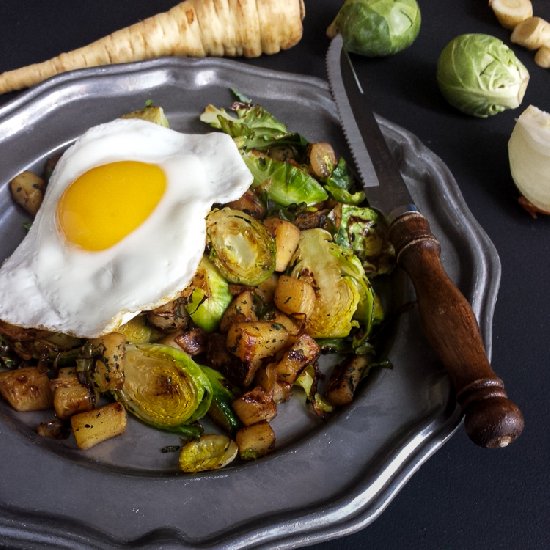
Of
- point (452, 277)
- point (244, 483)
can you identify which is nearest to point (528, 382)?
point (452, 277)

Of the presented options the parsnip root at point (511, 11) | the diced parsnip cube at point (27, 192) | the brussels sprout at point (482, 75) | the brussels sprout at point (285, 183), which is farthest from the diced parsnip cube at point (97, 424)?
the parsnip root at point (511, 11)

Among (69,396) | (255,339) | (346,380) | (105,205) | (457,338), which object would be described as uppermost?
(105,205)

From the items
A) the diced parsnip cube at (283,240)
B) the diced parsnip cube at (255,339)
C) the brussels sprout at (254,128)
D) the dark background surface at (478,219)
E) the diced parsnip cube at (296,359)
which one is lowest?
the dark background surface at (478,219)

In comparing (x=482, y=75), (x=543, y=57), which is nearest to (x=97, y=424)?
(x=482, y=75)

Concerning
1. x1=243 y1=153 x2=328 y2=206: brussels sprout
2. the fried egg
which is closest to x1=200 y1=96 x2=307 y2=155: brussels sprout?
x1=243 y1=153 x2=328 y2=206: brussels sprout

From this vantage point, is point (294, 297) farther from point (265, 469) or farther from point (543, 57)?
point (543, 57)

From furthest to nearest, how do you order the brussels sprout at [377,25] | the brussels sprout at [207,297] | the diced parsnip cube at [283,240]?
the brussels sprout at [377,25]
the diced parsnip cube at [283,240]
the brussels sprout at [207,297]

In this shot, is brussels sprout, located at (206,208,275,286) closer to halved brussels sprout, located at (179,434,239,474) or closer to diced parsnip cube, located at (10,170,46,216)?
halved brussels sprout, located at (179,434,239,474)

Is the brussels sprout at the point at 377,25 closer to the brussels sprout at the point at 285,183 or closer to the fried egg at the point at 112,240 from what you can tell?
the brussels sprout at the point at 285,183
